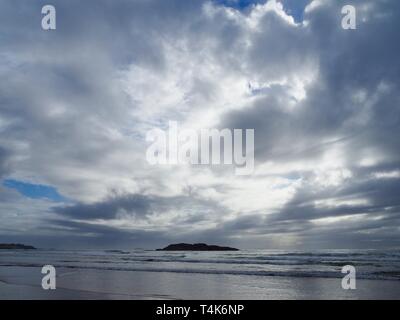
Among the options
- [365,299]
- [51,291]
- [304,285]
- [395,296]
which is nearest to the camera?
[365,299]

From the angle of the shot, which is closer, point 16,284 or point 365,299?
point 365,299

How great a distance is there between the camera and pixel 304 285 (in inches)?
774
